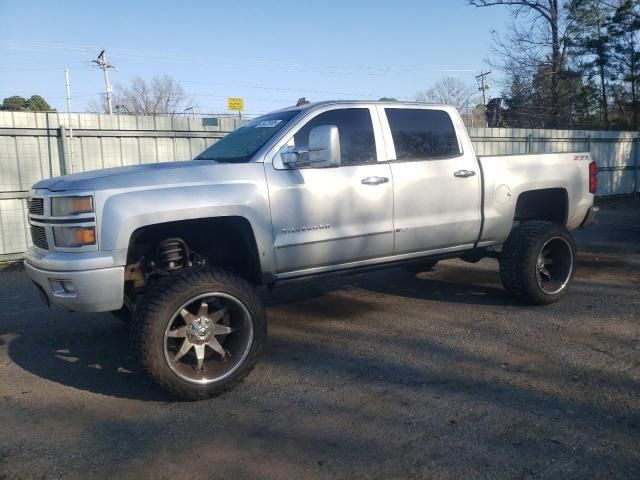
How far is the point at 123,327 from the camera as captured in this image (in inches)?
212

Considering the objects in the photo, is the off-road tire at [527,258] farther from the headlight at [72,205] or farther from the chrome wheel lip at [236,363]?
the headlight at [72,205]

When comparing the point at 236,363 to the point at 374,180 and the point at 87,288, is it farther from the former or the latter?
the point at 374,180

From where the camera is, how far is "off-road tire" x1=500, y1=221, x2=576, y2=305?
533 centimetres

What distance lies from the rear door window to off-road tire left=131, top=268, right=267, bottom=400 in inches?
77.1

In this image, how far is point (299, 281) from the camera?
4461mm

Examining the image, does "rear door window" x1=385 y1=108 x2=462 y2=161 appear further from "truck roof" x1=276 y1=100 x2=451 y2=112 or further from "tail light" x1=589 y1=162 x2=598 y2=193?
"tail light" x1=589 y1=162 x2=598 y2=193

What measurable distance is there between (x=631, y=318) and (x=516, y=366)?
190 cm

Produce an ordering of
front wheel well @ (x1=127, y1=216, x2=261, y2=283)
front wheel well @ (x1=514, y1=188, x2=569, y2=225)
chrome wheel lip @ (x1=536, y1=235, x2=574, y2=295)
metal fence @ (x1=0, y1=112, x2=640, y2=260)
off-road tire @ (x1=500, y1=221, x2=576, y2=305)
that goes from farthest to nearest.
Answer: metal fence @ (x1=0, y1=112, x2=640, y2=260)
front wheel well @ (x1=514, y1=188, x2=569, y2=225)
chrome wheel lip @ (x1=536, y1=235, x2=574, y2=295)
off-road tire @ (x1=500, y1=221, x2=576, y2=305)
front wheel well @ (x1=127, y1=216, x2=261, y2=283)

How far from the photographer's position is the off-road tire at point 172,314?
350 centimetres

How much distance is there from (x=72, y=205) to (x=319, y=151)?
5.76 ft

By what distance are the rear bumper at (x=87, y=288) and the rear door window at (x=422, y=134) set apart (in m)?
2.61

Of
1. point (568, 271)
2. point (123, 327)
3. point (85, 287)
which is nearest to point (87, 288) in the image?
point (85, 287)

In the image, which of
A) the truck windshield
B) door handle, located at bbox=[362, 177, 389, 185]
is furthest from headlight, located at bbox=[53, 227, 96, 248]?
door handle, located at bbox=[362, 177, 389, 185]

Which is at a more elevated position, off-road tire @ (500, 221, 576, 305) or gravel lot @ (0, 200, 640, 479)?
off-road tire @ (500, 221, 576, 305)
